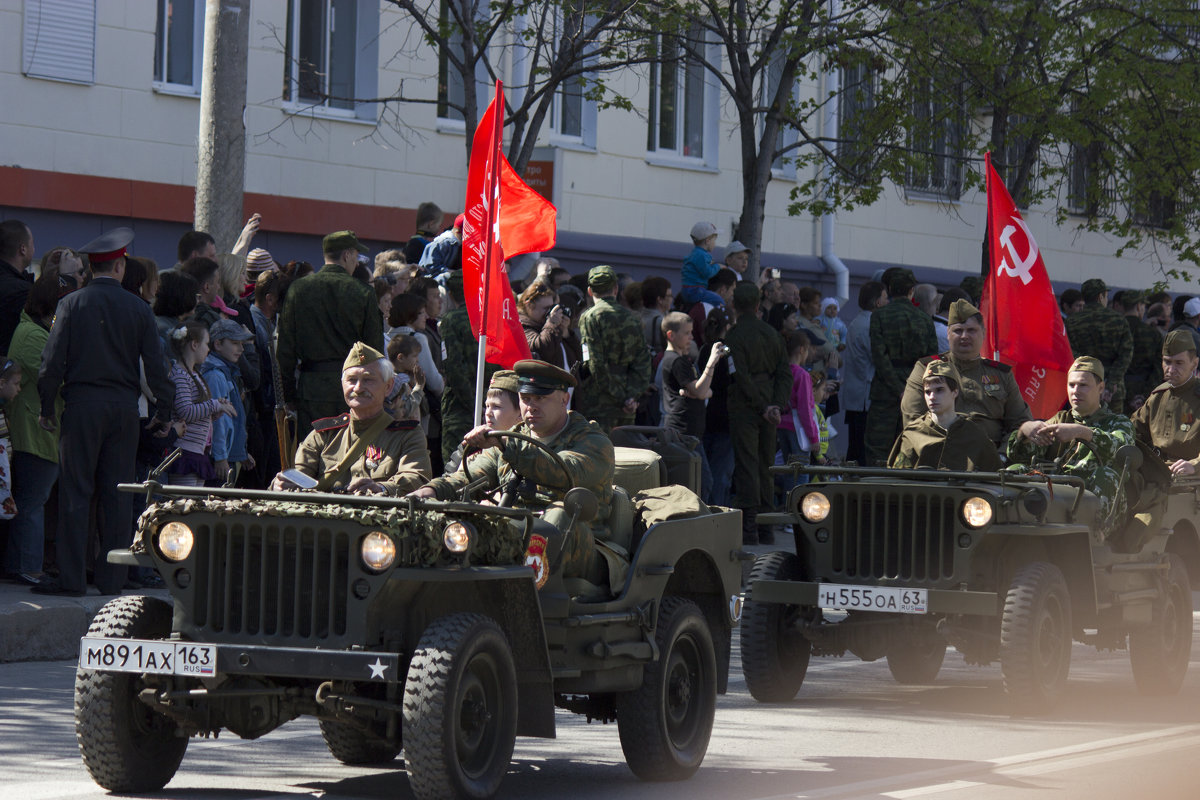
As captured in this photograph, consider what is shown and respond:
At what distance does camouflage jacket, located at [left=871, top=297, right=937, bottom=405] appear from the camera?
1703 centimetres

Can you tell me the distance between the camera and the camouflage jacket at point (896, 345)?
1703 centimetres

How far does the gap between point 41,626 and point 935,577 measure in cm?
478

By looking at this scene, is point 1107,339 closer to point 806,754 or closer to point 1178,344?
point 1178,344

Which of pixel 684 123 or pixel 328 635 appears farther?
pixel 684 123

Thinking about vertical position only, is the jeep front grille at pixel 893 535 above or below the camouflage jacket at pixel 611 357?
below

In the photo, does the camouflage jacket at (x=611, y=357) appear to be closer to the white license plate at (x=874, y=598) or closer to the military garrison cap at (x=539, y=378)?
the white license plate at (x=874, y=598)

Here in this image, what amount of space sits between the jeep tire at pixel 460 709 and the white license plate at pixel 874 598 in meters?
3.31

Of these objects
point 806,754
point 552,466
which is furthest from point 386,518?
point 806,754

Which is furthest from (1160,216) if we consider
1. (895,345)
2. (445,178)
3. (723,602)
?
(723,602)

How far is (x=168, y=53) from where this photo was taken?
20406mm

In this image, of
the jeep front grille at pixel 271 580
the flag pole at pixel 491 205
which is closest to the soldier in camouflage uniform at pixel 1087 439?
the flag pole at pixel 491 205

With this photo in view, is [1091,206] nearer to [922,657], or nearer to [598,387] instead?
[598,387]

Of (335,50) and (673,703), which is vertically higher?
(335,50)

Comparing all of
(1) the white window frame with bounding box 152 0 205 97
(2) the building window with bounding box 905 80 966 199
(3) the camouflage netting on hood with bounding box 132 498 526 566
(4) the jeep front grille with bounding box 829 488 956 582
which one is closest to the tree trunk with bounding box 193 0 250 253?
(4) the jeep front grille with bounding box 829 488 956 582
